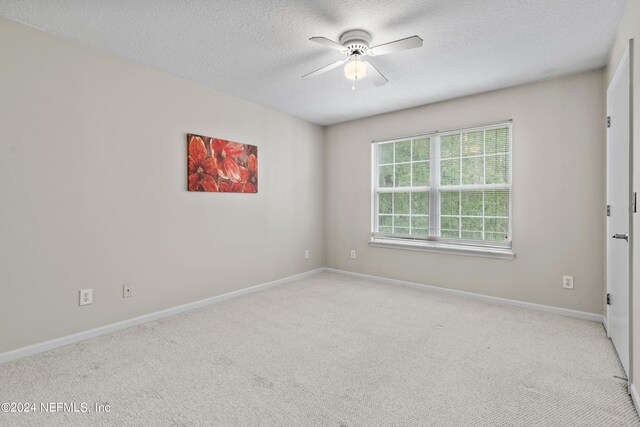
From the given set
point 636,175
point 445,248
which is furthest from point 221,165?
point 636,175

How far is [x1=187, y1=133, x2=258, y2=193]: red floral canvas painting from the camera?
341cm

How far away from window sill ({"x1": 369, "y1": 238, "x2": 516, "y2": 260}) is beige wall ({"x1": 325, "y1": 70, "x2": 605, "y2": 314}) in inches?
2.7

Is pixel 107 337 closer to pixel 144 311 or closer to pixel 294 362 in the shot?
pixel 144 311

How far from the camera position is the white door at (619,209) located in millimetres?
2062

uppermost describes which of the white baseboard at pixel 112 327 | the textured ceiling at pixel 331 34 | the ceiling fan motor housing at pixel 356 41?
the textured ceiling at pixel 331 34

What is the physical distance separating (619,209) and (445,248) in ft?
5.94

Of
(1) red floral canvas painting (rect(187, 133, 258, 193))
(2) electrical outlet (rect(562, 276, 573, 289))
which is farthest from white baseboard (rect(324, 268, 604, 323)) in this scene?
(1) red floral canvas painting (rect(187, 133, 258, 193))

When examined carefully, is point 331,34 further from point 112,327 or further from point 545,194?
point 112,327

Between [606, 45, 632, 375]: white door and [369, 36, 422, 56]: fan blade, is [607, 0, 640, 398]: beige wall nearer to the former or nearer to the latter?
[606, 45, 632, 375]: white door

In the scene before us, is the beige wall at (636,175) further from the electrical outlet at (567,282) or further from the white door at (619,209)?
the electrical outlet at (567,282)

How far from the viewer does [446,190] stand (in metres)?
4.02

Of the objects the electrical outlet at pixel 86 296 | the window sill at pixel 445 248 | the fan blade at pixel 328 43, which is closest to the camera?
the fan blade at pixel 328 43

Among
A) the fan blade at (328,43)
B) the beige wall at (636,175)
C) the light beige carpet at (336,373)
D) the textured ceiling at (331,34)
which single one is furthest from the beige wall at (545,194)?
the fan blade at (328,43)

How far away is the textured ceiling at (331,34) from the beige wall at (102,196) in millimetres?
286
